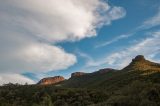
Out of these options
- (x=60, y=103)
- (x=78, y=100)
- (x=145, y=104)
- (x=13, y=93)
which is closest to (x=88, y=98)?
(x=78, y=100)

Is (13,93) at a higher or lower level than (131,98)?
higher

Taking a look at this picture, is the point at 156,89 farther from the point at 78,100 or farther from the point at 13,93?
the point at 13,93

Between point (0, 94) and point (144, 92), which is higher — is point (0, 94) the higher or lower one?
the higher one

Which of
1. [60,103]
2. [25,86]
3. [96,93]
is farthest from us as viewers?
[25,86]

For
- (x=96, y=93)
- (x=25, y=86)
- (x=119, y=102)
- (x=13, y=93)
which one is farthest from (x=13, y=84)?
(x=119, y=102)

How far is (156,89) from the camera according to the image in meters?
57.7

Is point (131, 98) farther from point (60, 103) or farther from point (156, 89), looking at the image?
point (60, 103)

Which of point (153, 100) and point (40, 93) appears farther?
point (40, 93)

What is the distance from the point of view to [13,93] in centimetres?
10719

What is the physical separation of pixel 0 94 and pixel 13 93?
416 centimetres

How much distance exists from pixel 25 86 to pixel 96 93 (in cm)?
3001

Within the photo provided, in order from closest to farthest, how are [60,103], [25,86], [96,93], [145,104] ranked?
1. [145,104]
2. [60,103]
3. [96,93]
4. [25,86]

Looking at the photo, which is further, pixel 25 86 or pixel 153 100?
pixel 25 86

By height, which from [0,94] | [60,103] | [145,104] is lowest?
[145,104]
